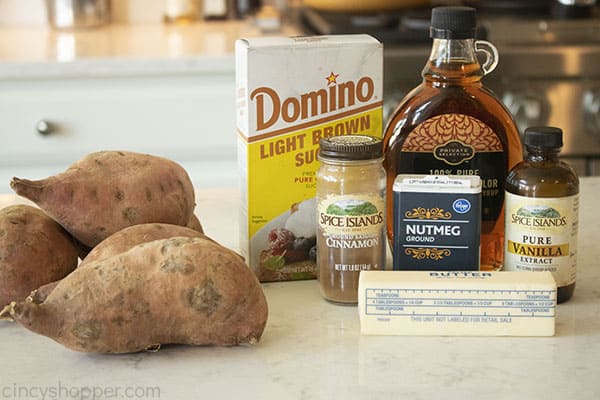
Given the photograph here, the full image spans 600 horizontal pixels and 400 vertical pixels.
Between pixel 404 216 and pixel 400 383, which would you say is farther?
pixel 404 216

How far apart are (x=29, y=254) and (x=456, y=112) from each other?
0.47m

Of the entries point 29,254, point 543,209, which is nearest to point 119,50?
point 29,254

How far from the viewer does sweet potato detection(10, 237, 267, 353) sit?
0.90 m

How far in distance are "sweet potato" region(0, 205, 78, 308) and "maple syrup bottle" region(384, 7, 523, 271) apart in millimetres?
352

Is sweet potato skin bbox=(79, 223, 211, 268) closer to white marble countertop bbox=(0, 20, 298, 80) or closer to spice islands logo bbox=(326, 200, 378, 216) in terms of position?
spice islands logo bbox=(326, 200, 378, 216)

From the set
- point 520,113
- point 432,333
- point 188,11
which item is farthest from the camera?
point 188,11

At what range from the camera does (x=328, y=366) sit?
91cm

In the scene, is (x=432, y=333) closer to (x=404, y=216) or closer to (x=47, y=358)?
(x=404, y=216)

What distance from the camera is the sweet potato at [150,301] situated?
0.90 m

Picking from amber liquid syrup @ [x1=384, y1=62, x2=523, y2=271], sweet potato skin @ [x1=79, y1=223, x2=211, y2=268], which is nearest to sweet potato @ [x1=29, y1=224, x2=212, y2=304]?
sweet potato skin @ [x1=79, y1=223, x2=211, y2=268]

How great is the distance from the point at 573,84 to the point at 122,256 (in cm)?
147

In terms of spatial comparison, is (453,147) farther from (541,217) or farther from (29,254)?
(29,254)

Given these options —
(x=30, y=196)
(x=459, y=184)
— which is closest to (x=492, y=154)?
(x=459, y=184)

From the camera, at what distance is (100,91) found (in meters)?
2.18
